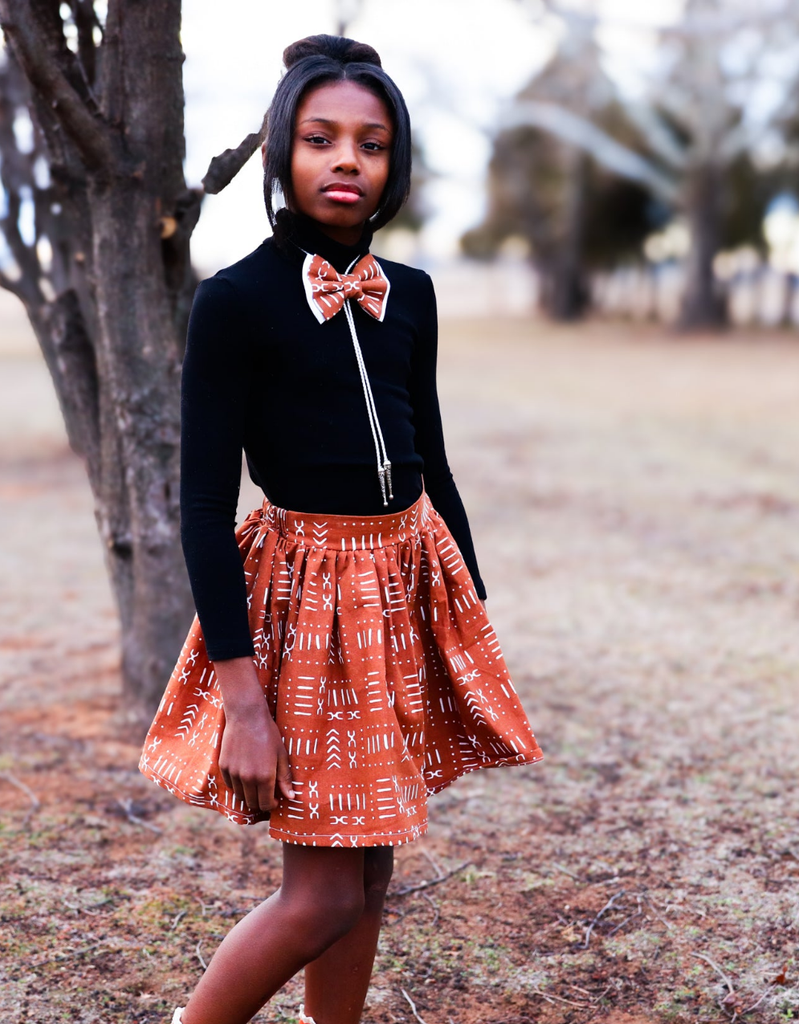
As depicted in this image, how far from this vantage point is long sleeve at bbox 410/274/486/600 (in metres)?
2.03

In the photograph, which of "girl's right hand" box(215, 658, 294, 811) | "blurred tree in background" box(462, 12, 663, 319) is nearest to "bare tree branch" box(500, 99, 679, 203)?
"blurred tree in background" box(462, 12, 663, 319)

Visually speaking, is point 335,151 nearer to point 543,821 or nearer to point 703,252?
point 543,821

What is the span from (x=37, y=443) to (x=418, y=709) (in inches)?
364

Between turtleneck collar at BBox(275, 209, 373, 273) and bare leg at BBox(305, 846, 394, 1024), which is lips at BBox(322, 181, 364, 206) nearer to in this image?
turtleneck collar at BBox(275, 209, 373, 273)

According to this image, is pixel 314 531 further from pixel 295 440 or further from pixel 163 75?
pixel 163 75

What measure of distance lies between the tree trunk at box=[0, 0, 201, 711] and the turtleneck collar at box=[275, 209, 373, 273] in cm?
127

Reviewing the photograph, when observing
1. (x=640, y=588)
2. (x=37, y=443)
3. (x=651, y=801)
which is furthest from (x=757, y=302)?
(x=651, y=801)

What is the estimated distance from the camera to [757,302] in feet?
90.3

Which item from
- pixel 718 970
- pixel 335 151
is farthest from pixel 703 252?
pixel 335 151

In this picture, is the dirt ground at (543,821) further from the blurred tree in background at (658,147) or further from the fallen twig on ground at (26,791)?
the blurred tree in background at (658,147)

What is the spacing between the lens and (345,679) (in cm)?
178

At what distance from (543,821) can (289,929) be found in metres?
1.51

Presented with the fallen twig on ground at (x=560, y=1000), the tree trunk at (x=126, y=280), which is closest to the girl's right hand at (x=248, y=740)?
the fallen twig on ground at (x=560, y=1000)

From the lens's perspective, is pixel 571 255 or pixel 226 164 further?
pixel 571 255
